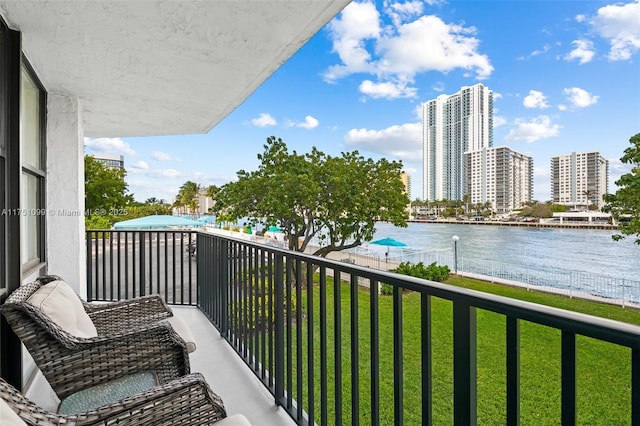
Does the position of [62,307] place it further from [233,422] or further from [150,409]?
[233,422]

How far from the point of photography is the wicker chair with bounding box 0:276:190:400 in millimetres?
1492

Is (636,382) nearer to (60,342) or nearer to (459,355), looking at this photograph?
(459,355)

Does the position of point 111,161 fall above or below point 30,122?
above

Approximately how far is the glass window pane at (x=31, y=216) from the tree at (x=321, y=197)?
794cm

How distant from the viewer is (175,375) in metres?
1.74

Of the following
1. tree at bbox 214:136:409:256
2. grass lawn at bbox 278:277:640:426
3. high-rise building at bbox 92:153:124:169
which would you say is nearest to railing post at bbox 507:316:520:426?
grass lawn at bbox 278:277:640:426

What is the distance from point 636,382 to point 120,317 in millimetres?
2645

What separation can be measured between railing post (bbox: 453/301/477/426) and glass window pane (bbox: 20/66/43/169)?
2824 millimetres

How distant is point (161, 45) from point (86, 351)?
1872mm

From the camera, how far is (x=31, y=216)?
2693 mm

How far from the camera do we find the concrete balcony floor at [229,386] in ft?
6.36

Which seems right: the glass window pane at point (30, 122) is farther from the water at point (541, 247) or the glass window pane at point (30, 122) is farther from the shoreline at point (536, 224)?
the water at point (541, 247)

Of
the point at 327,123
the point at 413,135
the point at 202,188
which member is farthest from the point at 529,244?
the point at 202,188

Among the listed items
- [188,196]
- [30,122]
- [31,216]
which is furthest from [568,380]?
[188,196]
